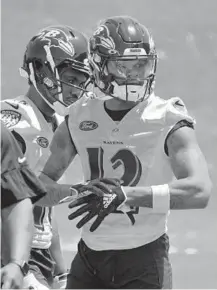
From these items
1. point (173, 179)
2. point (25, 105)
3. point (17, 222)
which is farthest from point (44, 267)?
point (17, 222)

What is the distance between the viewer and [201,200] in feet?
17.6

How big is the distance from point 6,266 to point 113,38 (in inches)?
95.1

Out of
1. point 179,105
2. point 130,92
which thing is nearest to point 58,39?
point 130,92

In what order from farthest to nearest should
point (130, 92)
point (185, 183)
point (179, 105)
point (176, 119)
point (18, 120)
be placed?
point (18, 120)
point (130, 92)
point (179, 105)
point (176, 119)
point (185, 183)

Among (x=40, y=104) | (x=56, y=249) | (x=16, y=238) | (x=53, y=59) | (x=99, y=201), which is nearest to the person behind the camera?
(x=16, y=238)

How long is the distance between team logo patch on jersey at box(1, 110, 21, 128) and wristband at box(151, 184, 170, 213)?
1972 mm

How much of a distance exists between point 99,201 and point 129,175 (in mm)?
329

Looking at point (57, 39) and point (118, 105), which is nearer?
point (118, 105)

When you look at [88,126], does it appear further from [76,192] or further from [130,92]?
[76,192]

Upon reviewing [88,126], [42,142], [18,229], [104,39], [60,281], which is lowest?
[60,281]

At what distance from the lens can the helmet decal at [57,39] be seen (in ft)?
25.9

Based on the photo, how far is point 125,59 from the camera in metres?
6.04

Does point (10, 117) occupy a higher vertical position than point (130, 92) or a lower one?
lower

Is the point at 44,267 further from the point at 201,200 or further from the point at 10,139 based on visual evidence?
the point at 10,139
